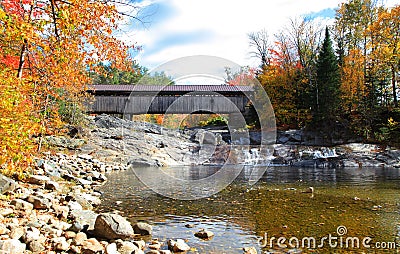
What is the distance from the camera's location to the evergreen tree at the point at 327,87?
23377 millimetres

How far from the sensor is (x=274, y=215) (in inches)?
269

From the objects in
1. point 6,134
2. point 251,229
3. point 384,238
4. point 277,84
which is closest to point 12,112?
point 6,134

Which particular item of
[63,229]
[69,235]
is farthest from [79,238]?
[63,229]

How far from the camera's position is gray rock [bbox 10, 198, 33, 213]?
19.4 feet

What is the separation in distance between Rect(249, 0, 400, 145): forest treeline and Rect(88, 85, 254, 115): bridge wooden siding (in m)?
2.86

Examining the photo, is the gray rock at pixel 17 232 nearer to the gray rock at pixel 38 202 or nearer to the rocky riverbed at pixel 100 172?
the rocky riverbed at pixel 100 172

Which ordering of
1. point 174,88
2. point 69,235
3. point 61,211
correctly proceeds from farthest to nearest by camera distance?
1. point 174,88
2. point 61,211
3. point 69,235

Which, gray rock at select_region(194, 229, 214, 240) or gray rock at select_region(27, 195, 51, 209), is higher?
gray rock at select_region(27, 195, 51, 209)

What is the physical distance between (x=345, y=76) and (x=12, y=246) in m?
25.2

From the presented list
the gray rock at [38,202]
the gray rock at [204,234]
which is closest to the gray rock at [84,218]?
the gray rock at [38,202]

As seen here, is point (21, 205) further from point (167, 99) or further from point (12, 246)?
point (167, 99)

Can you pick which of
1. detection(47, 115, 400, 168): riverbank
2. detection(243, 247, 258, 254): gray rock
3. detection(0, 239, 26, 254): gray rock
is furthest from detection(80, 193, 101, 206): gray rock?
detection(47, 115, 400, 168): riverbank

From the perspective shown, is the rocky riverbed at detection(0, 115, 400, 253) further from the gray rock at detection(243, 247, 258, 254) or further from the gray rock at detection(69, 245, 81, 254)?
the gray rock at detection(243, 247, 258, 254)

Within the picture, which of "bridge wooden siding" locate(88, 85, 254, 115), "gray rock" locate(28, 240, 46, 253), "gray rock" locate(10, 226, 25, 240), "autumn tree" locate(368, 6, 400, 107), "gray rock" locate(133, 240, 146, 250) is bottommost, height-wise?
"gray rock" locate(133, 240, 146, 250)
